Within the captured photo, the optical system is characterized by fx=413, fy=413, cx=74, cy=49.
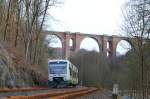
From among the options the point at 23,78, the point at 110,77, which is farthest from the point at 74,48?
the point at 23,78

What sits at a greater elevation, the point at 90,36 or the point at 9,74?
the point at 90,36

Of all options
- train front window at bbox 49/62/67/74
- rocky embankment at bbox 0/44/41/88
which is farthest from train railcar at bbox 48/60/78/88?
rocky embankment at bbox 0/44/41/88

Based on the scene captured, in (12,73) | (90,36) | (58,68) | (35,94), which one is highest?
(90,36)

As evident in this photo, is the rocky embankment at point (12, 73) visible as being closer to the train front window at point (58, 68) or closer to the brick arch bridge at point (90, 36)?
the train front window at point (58, 68)

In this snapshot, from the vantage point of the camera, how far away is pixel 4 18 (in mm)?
50625

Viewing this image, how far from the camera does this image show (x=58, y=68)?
47656 millimetres

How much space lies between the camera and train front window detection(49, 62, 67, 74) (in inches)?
1849

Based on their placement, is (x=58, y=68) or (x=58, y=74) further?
(x=58, y=74)

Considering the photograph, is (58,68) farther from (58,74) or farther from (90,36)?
(90,36)

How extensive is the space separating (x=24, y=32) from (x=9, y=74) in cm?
2274

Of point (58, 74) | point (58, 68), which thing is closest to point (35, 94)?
point (58, 68)

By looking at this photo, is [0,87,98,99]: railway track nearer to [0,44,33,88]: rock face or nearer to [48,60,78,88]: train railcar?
[0,44,33,88]: rock face

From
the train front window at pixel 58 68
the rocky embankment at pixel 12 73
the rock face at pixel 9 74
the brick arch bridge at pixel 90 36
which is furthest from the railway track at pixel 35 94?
the brick arch bridge at pixel 90 36

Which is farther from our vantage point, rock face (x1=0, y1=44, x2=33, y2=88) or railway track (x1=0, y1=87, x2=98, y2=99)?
rock face (x1=0, y1=44, x2=33, y2=88)
